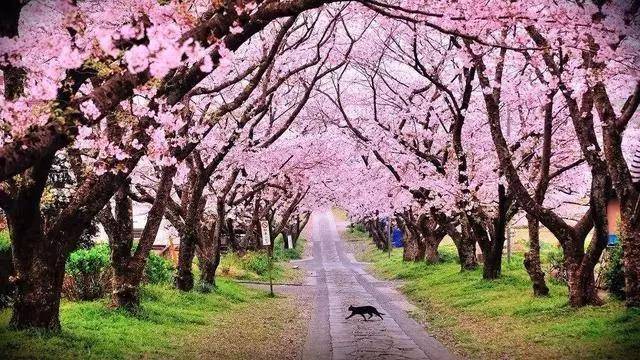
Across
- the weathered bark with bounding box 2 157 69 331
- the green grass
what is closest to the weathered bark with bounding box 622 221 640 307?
the green grass

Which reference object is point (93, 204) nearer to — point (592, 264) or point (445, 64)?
point (592, 264)

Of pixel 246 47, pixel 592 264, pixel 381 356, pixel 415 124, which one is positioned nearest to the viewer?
pixel 381 356

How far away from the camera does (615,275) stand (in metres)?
13.9

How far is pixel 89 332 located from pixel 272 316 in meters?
7.31

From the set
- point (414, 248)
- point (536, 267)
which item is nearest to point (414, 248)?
point (414, 248)

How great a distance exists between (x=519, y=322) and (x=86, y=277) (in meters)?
10.8

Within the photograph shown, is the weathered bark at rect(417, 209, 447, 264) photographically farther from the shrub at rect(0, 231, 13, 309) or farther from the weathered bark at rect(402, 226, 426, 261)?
the shrub at rect(0, 231, 13, 309)

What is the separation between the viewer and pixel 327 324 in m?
16.1

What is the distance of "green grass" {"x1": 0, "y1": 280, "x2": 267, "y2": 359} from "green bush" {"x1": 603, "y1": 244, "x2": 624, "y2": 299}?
986 centimetres

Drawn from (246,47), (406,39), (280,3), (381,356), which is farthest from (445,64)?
(280,3)

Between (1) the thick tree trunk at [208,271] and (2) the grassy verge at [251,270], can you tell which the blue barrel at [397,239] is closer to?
(2) the grassy verge at [251,270]

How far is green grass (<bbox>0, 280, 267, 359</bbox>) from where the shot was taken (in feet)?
30.0

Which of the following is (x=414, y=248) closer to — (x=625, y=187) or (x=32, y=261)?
(x=625, y=187)

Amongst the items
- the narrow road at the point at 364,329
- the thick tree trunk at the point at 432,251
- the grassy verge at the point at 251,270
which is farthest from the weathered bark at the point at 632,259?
the thick tree trunk at the point at 432,251
